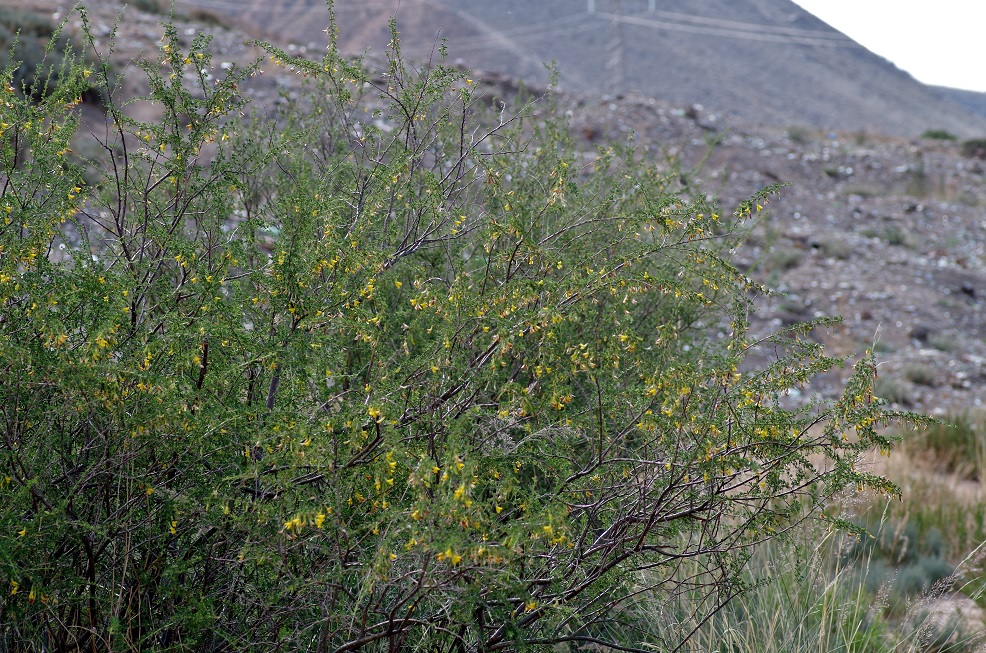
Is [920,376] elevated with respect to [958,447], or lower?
lower

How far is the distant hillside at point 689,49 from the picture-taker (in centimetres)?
5294

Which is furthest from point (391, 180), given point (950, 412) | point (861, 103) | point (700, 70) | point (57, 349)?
point (861, 103)

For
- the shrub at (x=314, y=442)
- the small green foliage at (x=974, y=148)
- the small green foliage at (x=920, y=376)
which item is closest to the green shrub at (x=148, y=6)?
the small green foliage at (x=920, y=376)

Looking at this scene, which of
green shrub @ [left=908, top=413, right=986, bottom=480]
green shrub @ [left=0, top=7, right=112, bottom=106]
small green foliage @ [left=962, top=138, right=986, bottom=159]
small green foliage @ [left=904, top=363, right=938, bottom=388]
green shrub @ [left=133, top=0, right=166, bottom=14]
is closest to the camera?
green shrub @ [left=908, top=413, right=986, bottom=480]

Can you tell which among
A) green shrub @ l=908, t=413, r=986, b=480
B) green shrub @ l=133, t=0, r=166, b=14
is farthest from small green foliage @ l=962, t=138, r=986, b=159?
green shrub @ l=133, t=0, r=166, b=14

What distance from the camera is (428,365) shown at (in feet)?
9.45

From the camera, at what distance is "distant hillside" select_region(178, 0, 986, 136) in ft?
174

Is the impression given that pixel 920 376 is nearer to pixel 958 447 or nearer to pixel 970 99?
pixel 958 447

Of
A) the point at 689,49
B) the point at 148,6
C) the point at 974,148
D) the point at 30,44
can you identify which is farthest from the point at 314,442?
the point at 689,49

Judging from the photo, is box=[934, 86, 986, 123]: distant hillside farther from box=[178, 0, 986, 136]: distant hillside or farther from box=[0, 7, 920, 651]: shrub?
box=[0, 7, 920, 651]: shrub

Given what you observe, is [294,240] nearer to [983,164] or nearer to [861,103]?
[983,164]

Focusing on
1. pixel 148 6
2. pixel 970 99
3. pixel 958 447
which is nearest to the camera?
pixel 958 447

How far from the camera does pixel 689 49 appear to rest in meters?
60.4

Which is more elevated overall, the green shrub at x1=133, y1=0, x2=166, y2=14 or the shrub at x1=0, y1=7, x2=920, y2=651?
the green shrub at x1=133, y1=0, x2=166, y2=14
